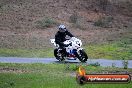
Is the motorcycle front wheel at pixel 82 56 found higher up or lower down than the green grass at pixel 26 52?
higher up

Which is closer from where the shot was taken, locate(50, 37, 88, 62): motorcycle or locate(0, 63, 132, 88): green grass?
locate(0, 63, 132, 88): green grass

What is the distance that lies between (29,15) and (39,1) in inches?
149

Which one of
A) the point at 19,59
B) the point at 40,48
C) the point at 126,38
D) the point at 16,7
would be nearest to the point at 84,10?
the point at 16,7

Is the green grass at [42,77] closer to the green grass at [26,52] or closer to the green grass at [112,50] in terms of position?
the green grass at [26,52]

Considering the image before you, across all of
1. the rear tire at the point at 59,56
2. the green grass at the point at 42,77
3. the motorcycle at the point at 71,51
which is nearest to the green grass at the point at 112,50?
the motorcycle at the point at 71,51

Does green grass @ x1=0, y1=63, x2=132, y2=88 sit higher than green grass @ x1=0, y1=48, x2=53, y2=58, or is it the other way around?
green grass @ x1=0, y1=63, x2=132, y2=88

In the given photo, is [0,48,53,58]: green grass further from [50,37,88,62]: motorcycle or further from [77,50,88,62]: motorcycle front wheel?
[77,50,88,62]: motorcycle front wheel

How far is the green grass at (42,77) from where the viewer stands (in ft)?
57.7

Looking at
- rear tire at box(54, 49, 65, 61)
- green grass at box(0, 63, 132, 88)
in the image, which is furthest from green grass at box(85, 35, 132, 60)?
green grass at box(0, 63, 132, 88)

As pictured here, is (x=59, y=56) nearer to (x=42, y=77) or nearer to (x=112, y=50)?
(x=112, y=50)

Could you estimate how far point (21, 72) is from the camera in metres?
21.6

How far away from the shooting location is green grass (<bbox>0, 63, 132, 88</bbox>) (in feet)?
57.7

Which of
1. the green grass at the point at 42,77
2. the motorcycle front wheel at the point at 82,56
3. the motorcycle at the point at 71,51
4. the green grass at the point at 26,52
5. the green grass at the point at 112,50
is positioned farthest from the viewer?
the green grass at the point at 112,50

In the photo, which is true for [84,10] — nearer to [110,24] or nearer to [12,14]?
[110,24]
